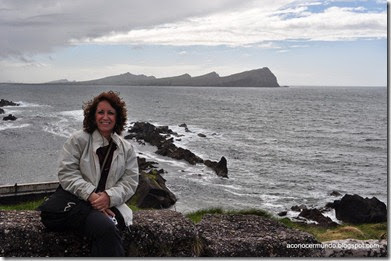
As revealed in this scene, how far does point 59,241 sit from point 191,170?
98.2 feet

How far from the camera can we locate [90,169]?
4684 millimetres

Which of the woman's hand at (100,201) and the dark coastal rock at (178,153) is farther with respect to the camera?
the dark coastal rock at (178,153)

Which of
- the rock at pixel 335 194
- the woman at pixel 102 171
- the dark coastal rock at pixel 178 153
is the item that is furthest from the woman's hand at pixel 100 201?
the dark coastal rock at pixel 178 153

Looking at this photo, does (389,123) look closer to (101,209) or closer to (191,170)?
(101,209)

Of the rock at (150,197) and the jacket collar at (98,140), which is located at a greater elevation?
the jacket collar at (98,140)

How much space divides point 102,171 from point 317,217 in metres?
20.2

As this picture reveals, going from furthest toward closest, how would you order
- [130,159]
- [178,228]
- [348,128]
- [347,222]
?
[348,128]
[347,222]
[178,228]
[130,159]

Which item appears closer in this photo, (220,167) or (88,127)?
(88,127)

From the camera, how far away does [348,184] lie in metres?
32.2

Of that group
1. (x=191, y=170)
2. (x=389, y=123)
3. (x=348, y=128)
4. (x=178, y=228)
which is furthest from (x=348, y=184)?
(x=348, y=128)

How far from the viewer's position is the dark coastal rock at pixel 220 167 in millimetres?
33638

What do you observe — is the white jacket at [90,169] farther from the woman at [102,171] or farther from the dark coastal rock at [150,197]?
the dark coastal rock at [150,197]

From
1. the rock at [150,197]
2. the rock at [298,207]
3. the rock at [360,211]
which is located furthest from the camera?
the rock at [298,207]

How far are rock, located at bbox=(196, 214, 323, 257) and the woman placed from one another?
1.41 m
